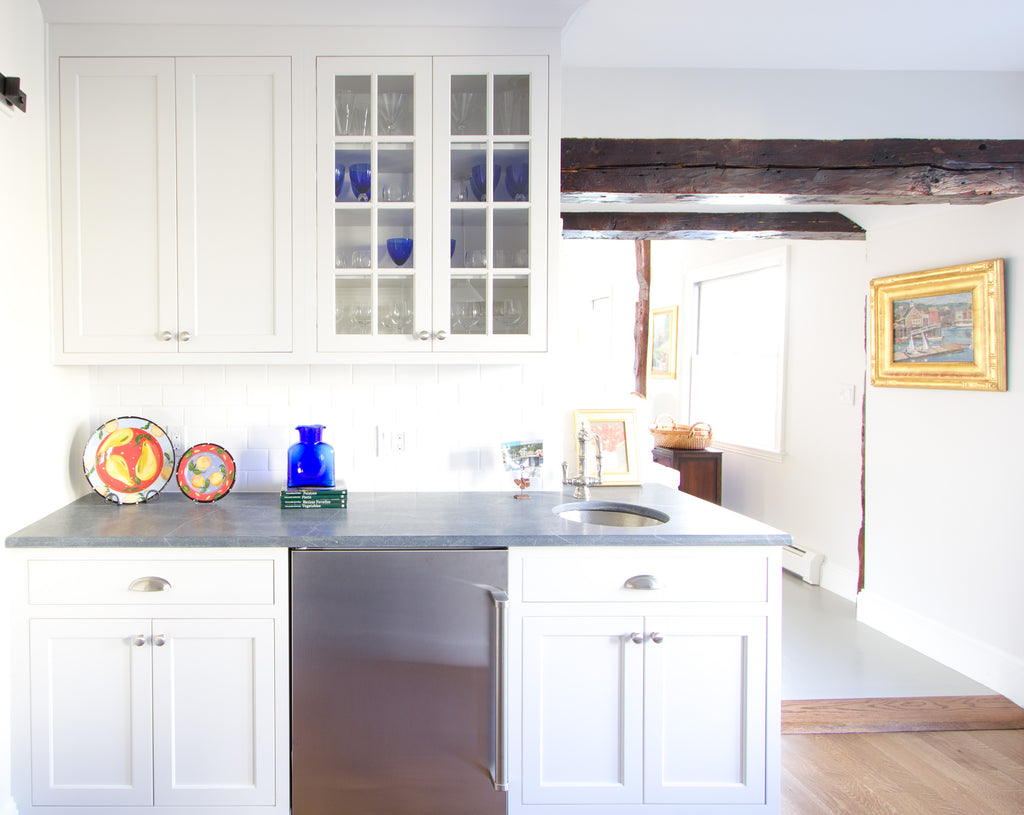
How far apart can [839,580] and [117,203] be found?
4.19 meters

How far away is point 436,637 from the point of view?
185 cm

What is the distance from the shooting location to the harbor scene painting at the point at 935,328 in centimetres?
308

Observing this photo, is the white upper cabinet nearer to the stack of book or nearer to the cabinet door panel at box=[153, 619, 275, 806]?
the stack of book

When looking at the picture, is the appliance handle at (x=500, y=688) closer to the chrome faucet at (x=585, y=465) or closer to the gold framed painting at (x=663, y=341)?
the chrome faucet at (x=585, y=465)

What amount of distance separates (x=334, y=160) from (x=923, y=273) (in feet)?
9.38

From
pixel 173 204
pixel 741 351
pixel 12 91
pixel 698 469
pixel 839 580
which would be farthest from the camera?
pixel 741 351

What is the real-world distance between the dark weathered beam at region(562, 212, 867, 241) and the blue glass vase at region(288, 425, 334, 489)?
89.7 inches

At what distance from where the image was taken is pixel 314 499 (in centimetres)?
214

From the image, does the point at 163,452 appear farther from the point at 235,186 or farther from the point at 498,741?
the point at 498,741

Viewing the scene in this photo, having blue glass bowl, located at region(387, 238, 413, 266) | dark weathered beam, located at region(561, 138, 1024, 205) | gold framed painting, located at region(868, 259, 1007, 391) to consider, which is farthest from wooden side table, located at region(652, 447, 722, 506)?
blue glass bowl, located at region(387, 238, 413, 266)

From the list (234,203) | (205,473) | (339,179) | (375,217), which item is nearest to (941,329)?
(375,217)

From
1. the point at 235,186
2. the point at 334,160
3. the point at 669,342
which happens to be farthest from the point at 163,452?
the point at 669,342

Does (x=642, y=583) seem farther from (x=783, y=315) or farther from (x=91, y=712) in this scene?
(x=783, y=315)

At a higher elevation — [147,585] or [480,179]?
[480,179]
